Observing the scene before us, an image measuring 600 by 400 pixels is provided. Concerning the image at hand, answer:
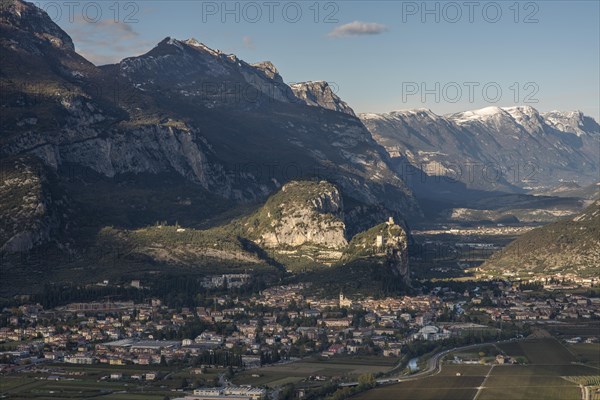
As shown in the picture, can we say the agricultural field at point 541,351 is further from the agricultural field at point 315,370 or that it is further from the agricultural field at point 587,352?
the agricultural field at point 315,370

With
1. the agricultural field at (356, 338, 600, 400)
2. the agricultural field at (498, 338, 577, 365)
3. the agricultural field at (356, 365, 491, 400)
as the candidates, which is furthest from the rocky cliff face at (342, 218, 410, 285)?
the agricultural field at (356, 365, 491, 400)

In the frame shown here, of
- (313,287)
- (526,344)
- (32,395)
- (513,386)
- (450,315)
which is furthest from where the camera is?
(313,287)

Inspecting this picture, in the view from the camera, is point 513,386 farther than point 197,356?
No

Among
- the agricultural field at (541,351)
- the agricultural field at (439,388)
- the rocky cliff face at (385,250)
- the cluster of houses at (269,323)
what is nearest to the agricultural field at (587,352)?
the agricultural field at (541,351)

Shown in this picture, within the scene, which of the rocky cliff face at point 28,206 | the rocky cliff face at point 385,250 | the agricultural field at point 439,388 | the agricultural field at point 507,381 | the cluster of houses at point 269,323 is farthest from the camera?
the rocky cliff face at point 385,250

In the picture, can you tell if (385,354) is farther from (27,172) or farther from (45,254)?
(27,172)

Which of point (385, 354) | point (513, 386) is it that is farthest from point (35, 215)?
point (513, 386)

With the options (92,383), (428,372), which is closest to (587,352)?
(428,372)

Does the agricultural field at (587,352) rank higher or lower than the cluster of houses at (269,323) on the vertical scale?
lower
